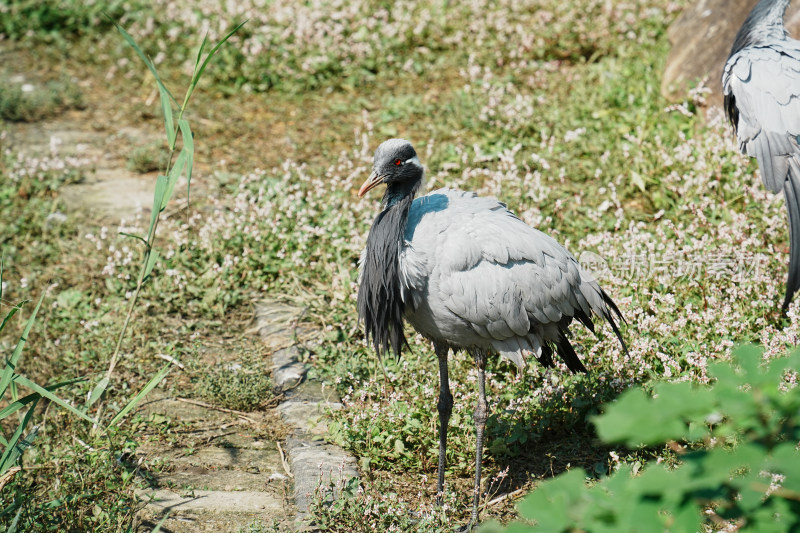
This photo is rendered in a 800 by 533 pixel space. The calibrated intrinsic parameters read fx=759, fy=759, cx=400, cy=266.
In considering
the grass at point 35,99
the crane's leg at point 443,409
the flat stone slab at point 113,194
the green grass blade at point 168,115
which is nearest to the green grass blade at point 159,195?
the green grass blade at point 168,115

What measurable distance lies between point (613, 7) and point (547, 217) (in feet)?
13.3

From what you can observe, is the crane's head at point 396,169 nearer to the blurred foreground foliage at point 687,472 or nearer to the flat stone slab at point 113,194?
the blurred foreground foliage at point 687,472

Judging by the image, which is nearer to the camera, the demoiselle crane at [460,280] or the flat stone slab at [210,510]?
the flat stone slab at [210,510]

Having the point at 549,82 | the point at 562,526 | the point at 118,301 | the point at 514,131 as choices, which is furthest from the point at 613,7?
the point at 562,526

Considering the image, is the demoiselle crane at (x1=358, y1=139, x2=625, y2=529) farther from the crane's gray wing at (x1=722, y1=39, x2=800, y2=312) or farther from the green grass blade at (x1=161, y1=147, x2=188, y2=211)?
the crane's gray wing at (x1=722, y1=39, x2=800, y2=312)

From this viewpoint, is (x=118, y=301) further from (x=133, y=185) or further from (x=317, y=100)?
(x=317, y=100)

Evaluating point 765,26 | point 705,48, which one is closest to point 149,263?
point 765,26

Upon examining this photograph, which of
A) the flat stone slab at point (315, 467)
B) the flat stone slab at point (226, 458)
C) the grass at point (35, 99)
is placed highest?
the grass at point (35, 99)

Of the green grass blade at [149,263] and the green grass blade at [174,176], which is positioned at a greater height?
the green grass blade at [174,176]

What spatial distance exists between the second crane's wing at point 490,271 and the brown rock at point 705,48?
361 cm

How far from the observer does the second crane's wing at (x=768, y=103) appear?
4.72m

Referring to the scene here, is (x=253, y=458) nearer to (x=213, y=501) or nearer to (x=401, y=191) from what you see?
(x=213, y=501)

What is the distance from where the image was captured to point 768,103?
479cm

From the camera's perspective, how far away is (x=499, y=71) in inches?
328
